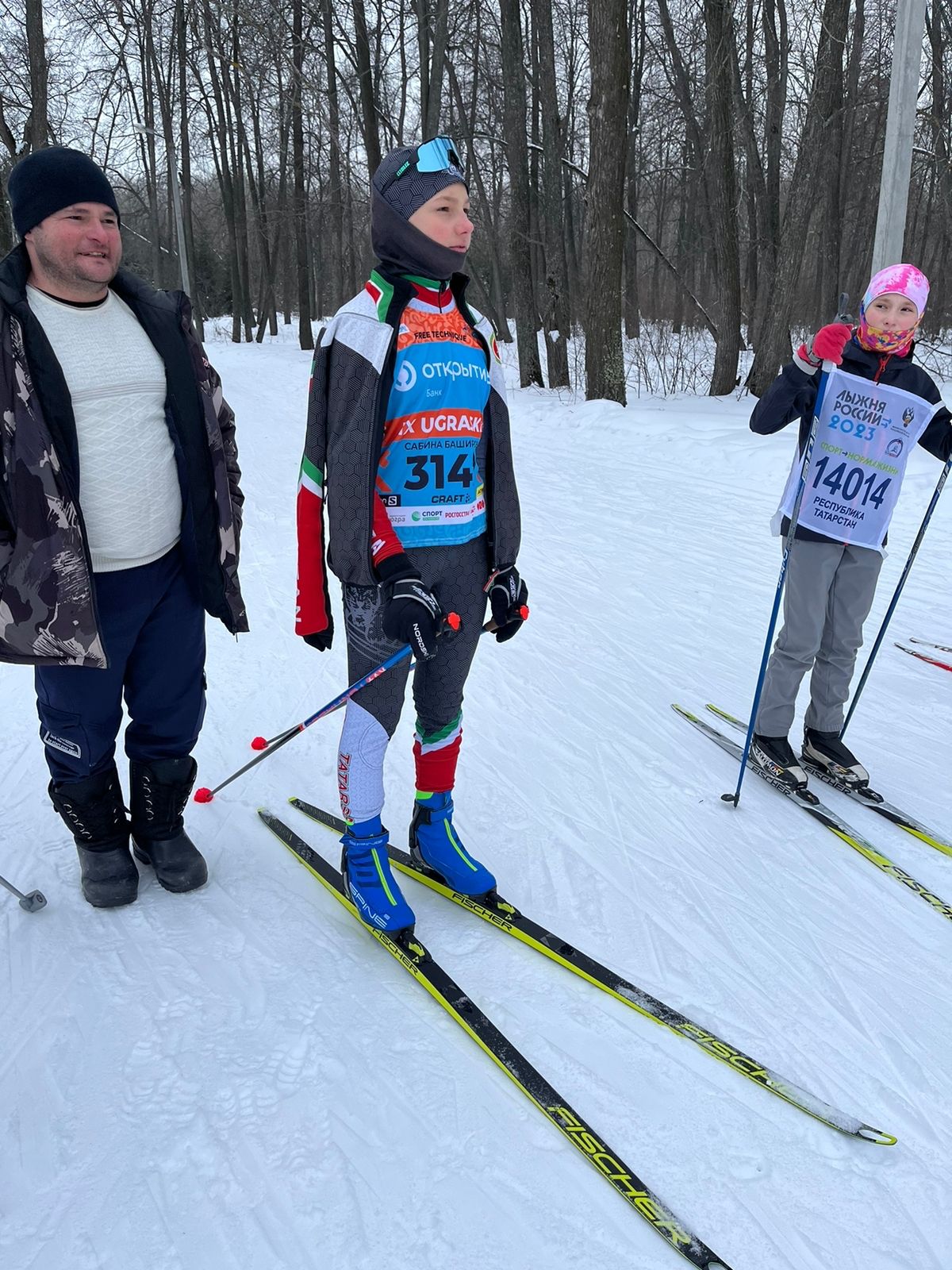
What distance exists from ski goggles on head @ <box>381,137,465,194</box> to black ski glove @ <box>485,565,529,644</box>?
1076 mm

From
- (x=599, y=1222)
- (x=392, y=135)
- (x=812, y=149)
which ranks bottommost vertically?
(x=599, y=1222)

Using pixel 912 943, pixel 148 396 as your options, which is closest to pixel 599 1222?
pixel 912 943

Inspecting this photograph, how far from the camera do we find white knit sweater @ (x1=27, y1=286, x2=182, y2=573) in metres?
2.34

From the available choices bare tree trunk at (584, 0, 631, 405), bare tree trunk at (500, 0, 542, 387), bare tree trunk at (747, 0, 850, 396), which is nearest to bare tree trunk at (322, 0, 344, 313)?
bare tree trunk at (500, 0, 542, 387)

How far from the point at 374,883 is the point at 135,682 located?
0.95 m

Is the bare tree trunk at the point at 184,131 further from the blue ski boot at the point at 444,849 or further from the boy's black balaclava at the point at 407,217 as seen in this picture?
the blue ski boot at the point at 444,849

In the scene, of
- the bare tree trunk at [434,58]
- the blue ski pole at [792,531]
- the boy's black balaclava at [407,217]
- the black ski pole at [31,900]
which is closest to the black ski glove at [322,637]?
the boy's black balaclava at [407,217]

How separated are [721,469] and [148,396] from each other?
7.02 m

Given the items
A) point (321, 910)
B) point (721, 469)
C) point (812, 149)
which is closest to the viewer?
point (321, 910)

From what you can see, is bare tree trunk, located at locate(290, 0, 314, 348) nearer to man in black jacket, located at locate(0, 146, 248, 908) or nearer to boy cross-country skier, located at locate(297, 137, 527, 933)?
man in black jacket, located at locate(0, 146, 248, 908)

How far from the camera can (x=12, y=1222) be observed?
178 centimetres

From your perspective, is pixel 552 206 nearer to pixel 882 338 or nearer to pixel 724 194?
pixel 724 194

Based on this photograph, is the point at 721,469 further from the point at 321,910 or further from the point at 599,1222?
the point at 599,1222

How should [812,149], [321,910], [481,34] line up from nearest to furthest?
1. [321,910]
2. [812,149]
3. [481,34]
